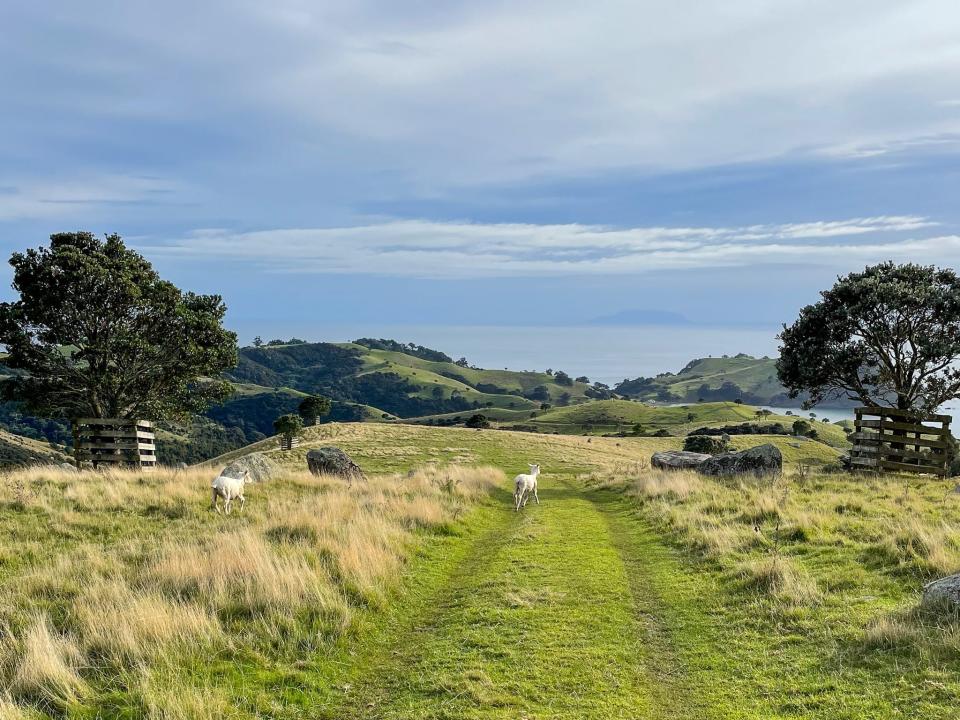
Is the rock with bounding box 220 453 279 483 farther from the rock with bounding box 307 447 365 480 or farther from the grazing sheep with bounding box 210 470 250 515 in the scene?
the grazing sheep with bounding box 210 470 250 515

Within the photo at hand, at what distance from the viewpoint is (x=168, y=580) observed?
10977 millimetres

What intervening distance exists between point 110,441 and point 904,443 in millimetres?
39301

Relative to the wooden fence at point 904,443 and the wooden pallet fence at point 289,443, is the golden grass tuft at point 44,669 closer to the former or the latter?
the wooden fence at point 904,443

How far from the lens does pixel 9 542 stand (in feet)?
47.5

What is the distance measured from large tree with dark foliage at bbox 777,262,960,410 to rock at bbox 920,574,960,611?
87.3 ft

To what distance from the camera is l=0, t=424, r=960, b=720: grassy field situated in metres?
7.49

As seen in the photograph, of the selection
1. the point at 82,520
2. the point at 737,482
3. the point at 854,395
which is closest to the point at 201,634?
the point at 82,520

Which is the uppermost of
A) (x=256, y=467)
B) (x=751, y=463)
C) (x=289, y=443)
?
(x=751, y=463)

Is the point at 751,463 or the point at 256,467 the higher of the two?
the point at 751,463

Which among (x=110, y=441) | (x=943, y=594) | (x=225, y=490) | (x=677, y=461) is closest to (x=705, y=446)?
(x=677, y=461)

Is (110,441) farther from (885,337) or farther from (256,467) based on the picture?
(885,337)

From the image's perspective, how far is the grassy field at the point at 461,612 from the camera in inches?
295

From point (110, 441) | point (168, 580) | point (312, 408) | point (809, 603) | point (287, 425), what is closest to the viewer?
point (809, 603)

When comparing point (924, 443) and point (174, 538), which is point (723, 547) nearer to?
point (174, 538)
